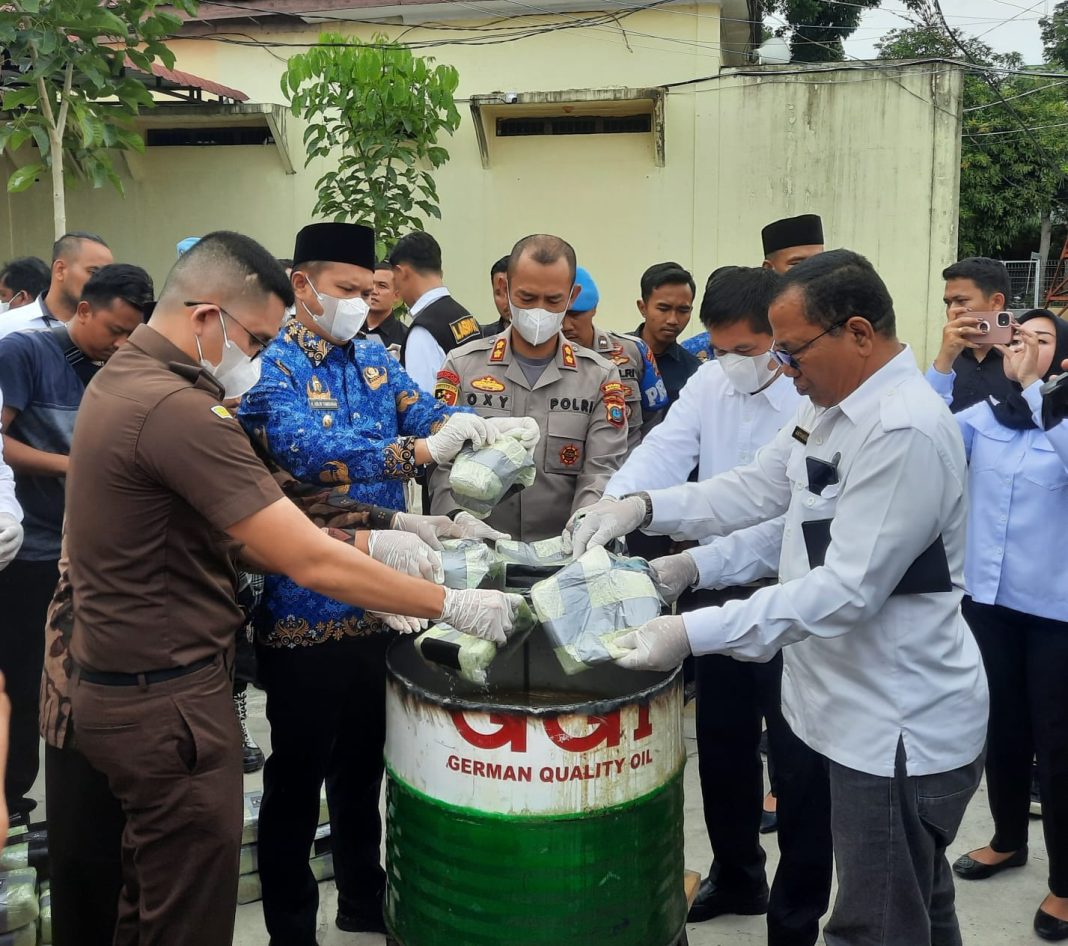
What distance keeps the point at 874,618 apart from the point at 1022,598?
45.7 inches

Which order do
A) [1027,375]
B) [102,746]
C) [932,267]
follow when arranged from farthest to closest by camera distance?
[932,267] < [1027,375] < [102,746]

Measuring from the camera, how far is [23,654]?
327 cm

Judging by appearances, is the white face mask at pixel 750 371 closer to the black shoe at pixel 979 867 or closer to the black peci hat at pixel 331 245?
the black peci hat at pixel 331 245

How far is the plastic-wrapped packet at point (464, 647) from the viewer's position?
1.84 m

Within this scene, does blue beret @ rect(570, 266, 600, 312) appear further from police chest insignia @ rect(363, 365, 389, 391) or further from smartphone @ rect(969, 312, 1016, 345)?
police chest insignia @ rect(363, 365, 389, 391)

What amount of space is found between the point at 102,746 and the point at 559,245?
1819 mm

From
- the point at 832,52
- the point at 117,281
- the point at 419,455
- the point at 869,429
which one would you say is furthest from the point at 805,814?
the point at 832,52

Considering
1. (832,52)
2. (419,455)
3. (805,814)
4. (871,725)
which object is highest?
(832,52)

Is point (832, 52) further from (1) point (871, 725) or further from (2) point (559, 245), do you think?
(1) point (871, 725)

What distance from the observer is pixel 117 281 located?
9.91 ft

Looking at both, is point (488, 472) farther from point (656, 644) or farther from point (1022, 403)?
point (1022, 403)

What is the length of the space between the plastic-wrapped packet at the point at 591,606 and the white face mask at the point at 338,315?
34.3 inches

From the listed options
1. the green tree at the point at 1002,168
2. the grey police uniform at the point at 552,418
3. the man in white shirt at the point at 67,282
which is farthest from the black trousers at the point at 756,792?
the green tree at the point at 1002,168

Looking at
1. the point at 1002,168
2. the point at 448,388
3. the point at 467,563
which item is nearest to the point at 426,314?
the point at 448,388
